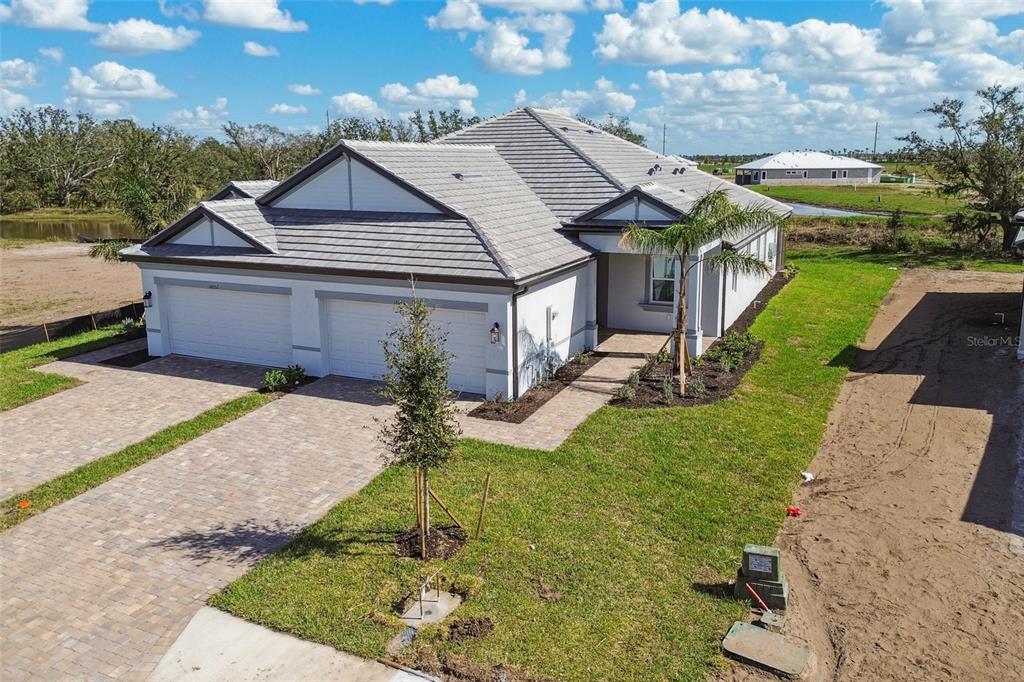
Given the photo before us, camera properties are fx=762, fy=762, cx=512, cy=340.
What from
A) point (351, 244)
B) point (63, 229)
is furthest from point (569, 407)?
point (63, 229)

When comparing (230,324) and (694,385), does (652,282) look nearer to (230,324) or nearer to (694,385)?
(694,385)

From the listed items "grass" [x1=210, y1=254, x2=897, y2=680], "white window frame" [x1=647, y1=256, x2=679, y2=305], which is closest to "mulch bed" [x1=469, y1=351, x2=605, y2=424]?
"grass" [x1=210, y1=254, x2=897, y2=680]

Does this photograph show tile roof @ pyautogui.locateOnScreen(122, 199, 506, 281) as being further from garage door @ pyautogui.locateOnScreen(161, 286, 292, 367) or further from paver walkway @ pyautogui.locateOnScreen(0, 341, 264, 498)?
paver walkway @ pyautogui.locateOnScreen(0, 341, 264, 498)

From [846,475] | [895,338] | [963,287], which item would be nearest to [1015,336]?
[895,338]

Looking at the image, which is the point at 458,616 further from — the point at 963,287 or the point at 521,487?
the point at 963,287

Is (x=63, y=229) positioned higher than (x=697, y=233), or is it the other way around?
(x=697, y=233)

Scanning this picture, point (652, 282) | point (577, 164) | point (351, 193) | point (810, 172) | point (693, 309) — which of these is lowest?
point (693, 309)
